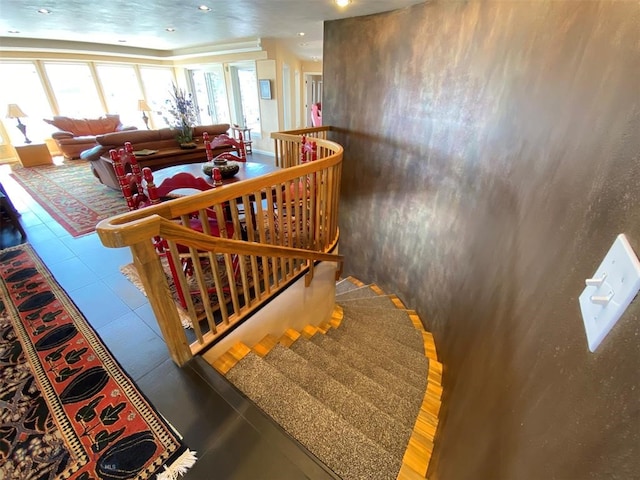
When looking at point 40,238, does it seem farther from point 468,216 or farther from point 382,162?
point 468,216

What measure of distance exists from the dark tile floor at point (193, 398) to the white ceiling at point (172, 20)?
3.36m

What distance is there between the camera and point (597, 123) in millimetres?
657

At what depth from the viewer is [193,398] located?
1.34 m

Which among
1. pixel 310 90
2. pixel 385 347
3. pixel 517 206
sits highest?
pixel 310 90

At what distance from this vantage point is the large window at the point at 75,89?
7.32 m

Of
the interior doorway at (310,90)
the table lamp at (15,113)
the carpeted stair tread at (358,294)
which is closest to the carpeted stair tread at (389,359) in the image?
the carpeted stair tread at (358,294)

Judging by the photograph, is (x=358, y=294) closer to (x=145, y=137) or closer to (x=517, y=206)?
(x=517, y=206)

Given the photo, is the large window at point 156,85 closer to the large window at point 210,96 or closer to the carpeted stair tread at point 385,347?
the large window at point 210,96

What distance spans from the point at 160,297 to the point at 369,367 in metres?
1.53

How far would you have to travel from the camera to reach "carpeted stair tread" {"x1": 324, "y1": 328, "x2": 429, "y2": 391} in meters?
2.15

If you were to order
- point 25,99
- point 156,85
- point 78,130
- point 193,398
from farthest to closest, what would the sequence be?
Answer: point 156,85 → point 78,130 → point 25,99 → point 193,398

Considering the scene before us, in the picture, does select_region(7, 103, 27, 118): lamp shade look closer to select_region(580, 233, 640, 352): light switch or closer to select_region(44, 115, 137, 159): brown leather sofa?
select_region(44, 115, 137, 159): brown leather sofa

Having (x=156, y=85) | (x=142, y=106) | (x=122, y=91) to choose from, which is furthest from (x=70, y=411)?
(x=156, y=85)

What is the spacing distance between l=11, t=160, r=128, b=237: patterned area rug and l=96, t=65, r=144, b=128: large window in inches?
136
